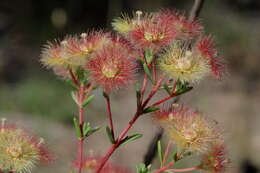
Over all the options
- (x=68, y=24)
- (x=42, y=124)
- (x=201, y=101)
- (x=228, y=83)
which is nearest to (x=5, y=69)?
(x=68, y=24)

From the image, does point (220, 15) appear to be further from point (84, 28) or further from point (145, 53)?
point (145, 53)

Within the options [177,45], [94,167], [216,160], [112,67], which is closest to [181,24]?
[177,45]

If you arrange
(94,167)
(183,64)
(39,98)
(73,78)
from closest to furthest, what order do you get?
1. (183,64)
2. (73,78)
3. (94,167)
4. (39,98)

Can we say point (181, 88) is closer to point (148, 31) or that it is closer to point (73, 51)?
point (148, 31)

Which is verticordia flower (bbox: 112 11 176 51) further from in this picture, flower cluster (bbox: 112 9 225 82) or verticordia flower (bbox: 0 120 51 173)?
verticordia flower (bbox: 0 120 51 173)

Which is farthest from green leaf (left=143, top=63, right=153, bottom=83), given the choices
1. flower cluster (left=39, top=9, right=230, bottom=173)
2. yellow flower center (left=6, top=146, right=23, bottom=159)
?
yellow flower center (left=6, top=146, right=23, bottom=159)
